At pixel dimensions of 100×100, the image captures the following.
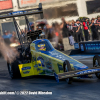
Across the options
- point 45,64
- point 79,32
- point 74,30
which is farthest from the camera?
point 74,30

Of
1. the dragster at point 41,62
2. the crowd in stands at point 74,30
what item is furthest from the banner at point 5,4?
the dragster at point 41,62

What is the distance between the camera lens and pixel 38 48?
8930 mm

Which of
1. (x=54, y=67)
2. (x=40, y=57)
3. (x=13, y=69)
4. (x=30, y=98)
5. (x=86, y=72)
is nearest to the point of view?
(x=30, y=98)

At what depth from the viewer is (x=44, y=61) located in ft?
27.7

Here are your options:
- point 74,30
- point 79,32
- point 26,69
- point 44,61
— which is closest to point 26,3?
point 74,30

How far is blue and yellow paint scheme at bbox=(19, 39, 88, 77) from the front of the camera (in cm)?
787

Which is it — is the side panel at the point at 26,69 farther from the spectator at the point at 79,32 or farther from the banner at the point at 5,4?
the banner at the point at 5,4

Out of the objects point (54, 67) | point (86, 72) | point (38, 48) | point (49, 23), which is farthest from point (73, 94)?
point (49, 23)

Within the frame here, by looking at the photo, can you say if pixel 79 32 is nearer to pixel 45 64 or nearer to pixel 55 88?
pixel 45 64

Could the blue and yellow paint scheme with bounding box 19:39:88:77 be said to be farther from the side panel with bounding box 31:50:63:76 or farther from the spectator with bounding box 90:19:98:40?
the spectator with bounding box 90:19:98:40

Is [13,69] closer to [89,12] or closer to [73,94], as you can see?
[73,94]

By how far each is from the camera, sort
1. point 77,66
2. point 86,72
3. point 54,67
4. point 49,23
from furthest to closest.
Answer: point 49,23 < point 54,67 < point 77,66 < point 86,72

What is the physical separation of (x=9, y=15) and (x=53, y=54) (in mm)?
2350

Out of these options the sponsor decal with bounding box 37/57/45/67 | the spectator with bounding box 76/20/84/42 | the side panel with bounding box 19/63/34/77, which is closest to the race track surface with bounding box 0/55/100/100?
the side panel with bounding box 19/63/34/77
